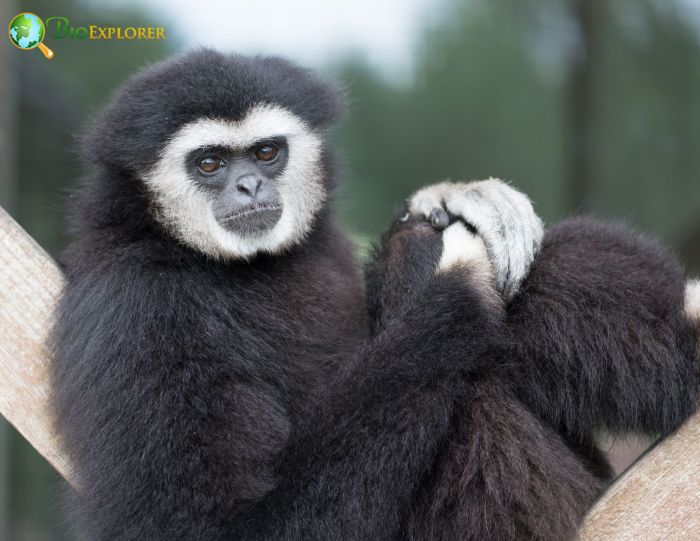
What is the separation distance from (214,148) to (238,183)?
0.17 meters

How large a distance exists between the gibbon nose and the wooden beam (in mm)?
781

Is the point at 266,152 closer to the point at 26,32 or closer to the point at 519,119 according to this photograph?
the point at 26,32

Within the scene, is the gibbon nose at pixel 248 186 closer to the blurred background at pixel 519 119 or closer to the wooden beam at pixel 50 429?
the wooden beam at pixel 50 429

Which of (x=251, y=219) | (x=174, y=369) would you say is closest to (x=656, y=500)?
(x=174, y=369)

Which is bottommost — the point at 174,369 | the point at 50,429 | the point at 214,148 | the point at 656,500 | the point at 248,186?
the point at 50,429

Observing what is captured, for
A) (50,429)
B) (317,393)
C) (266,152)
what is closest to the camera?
(50,429)

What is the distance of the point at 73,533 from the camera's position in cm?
317

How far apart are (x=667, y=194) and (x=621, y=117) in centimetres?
95

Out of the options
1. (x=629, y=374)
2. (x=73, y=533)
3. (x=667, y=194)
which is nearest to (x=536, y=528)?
(x=629, y=374)

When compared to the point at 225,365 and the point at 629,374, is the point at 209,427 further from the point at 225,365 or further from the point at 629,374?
the point at 629,374

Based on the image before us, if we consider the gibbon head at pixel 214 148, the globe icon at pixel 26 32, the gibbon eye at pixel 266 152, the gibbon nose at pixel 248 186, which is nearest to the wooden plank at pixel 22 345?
the gibbon head at pixel 214 148

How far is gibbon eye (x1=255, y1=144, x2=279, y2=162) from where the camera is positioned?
3.49 metres

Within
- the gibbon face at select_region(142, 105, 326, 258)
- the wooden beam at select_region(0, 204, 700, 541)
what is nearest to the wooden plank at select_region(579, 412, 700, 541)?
the wooden beam at select_region(0, 204, 700, 541)

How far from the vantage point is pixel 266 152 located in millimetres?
3504
